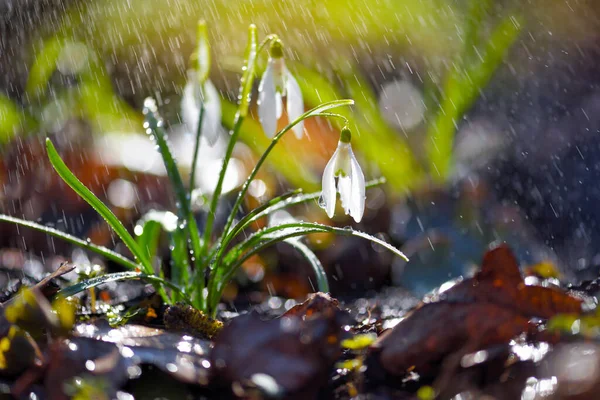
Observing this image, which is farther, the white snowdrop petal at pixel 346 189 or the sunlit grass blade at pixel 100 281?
the white snowdrop petal at pixel 346 189

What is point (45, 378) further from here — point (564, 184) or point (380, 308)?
point (564, 184)

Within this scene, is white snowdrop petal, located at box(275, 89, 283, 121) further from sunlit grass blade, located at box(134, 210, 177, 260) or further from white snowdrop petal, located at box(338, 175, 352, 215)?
sunlit grass blade, located at box(134, 210, 177, 260)

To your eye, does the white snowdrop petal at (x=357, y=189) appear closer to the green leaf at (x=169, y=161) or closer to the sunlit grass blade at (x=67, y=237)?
the green leaf at (x=169, y=161)

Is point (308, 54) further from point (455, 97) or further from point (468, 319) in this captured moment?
point (468, 319)

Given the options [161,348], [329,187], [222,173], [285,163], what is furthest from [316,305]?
[285,163]

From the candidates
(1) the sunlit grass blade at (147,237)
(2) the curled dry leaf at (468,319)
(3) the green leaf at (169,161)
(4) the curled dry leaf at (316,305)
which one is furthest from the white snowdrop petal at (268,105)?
(2) the curled dry leaf at (468,319)

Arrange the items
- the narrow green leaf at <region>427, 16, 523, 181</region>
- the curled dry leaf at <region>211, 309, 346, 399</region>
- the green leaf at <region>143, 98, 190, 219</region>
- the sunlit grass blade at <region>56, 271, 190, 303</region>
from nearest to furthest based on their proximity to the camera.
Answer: the curled dry leaf at <region>211, 309, 346, 399</region>, the sunlit grass blade at <region>56, 271, 190, 303</region>, the green leaf at <region>143, 98, 190, 219</region>, the narrow green leaf at <region>427, 16, 523, 181</region>

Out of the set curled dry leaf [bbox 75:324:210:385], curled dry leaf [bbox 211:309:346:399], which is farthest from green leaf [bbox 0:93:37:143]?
curled dry leaf [bbox 211:309:346:399]
